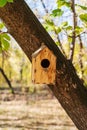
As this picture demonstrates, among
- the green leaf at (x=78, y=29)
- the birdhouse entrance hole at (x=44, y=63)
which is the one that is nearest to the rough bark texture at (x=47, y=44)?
the green leaf at (x=78, y=29)

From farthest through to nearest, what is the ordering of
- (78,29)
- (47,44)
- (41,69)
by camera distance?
1. (41,69)
2. (78,29)
3. (47,44)

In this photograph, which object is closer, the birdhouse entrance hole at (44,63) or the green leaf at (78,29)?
the green leaf at (78,29)

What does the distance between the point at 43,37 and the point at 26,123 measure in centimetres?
1459

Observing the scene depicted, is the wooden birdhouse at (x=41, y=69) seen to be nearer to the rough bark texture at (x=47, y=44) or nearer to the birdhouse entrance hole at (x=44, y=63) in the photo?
the birdhouse entrance hole at (x=44, y=63)

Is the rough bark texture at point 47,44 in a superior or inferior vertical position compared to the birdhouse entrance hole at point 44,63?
superior

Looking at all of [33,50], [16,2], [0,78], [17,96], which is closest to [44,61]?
[33,50]

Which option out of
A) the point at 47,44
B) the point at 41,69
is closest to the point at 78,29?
the point at 47,44

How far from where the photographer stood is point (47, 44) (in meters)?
3.00

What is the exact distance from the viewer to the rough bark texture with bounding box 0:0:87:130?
2.89 meters

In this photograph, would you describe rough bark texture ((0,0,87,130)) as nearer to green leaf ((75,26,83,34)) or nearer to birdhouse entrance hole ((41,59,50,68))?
green leaf ((75,26,83,34))

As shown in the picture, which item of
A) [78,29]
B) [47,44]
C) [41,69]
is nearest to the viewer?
[47,44]

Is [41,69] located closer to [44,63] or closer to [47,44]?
[44,63]

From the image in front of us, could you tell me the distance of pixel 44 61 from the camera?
12.2 ft

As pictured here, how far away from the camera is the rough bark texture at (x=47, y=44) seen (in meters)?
2.89
